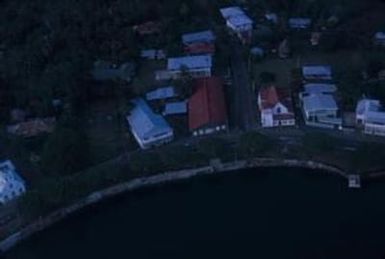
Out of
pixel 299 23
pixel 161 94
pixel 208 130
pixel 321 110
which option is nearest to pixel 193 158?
pixel 208 130

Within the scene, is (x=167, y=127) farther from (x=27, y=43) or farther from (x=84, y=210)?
(x=27, y=43)

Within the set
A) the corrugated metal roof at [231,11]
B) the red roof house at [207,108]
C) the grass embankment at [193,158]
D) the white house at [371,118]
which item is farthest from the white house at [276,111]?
the corrugated metal roof at [231,11]

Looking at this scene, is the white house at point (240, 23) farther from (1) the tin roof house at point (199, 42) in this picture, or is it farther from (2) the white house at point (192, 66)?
(2) the white house at point (192, 66)

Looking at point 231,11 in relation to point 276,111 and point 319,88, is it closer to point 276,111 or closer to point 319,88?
point 319,88

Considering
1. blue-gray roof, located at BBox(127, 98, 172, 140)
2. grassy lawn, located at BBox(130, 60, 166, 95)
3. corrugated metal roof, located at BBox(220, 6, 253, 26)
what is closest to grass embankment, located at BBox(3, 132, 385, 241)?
blue-gray roof, located at BBox(127, 98, 172, 140)

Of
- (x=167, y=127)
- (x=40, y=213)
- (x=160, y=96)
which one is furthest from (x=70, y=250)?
(x=160, y=96)

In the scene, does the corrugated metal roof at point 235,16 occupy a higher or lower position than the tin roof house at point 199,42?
higher
